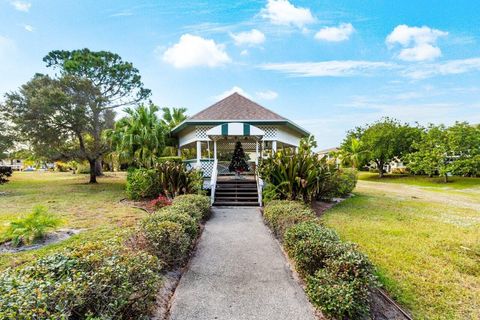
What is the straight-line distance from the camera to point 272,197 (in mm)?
9281

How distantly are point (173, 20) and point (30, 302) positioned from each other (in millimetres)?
12966

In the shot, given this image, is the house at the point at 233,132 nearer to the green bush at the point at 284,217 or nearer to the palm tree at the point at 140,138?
the palm tree at the point at 140,138

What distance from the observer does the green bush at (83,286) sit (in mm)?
1918

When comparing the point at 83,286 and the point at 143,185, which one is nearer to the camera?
the point at 83,286

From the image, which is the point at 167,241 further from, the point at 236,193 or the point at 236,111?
the point at 236,111

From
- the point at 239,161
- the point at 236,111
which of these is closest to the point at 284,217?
the point at 239,161

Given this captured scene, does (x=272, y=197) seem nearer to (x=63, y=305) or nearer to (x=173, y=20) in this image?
(x=63, y=305)

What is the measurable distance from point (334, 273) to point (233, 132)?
866 cm

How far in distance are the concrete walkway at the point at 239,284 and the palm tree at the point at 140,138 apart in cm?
983

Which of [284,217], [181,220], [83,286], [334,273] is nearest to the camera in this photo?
[83,286]

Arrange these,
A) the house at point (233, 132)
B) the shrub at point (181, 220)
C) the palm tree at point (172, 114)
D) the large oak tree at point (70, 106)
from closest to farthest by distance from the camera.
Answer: the shrub at point (181, 220), the house at point (233, 132), the large oak tree at point (70, 106), the palm tree at point (172, 114)

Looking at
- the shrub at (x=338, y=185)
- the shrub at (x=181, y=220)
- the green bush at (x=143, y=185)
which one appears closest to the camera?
the shrub at (x=181, y=220)

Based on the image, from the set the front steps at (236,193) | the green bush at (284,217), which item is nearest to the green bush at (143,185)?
the front steps at (236,193)

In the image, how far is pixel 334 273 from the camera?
3.18 meters
